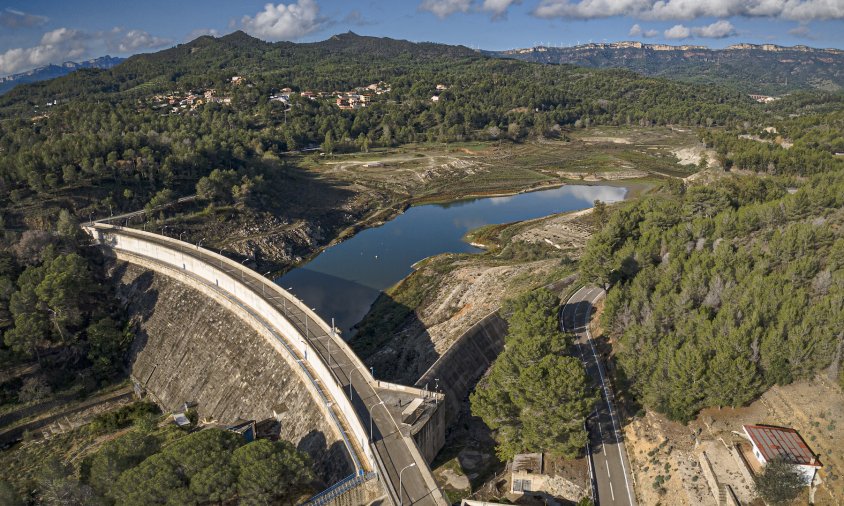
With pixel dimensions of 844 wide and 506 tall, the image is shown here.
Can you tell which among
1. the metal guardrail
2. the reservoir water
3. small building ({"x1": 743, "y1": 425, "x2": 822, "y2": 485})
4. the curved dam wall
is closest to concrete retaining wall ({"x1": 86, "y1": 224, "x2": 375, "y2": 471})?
the curved dam wall

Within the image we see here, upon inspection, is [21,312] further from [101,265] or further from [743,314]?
[743,314]

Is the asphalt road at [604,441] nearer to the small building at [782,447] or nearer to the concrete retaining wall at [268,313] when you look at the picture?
the small building at [782,447]

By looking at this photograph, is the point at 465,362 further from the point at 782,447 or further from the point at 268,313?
the point at 782,447

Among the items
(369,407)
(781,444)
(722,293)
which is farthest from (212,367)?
(781,444)

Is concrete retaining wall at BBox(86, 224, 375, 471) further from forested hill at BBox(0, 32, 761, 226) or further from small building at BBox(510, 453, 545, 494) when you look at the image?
forested hill at BBox(0, 32, 761, 226)

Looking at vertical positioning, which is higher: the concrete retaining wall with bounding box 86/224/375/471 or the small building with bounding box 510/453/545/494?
the concrete retaining wall with bounding box 86/224/375/471
